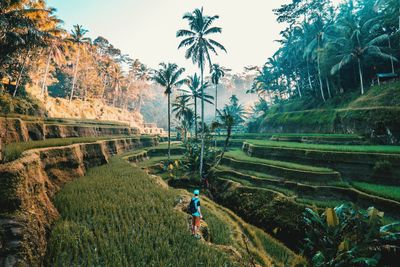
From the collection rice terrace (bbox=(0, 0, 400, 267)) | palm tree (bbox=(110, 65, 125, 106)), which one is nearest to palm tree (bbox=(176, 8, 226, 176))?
rice terrace (bbox=(0, 0, 400, 267))

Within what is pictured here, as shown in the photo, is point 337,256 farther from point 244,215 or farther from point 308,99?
point 308,99

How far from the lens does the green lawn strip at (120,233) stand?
225 inches

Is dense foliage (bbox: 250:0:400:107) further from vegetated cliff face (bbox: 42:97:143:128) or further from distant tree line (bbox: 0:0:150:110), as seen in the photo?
vegetated cliff face (bbox: 42:97:143:128)

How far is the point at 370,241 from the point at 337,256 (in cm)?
146

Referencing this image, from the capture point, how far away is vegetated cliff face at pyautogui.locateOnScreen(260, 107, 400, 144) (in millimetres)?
19717

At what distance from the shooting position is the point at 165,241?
661cm

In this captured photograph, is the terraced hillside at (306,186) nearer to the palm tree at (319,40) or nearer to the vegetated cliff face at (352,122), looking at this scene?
the vegetated cliff face at (352,122)

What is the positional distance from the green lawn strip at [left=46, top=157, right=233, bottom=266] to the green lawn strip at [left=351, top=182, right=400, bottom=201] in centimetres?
1113

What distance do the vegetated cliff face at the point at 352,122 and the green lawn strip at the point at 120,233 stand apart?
21249 millimetres

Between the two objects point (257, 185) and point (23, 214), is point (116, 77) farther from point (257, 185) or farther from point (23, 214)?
point (23, 214)

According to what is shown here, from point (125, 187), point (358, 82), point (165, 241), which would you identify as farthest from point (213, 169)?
point (358, 82)

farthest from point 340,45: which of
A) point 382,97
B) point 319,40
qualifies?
point 382,97

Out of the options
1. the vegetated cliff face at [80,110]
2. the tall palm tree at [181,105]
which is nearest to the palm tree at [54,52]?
the vegetated cliff face at [80,110]

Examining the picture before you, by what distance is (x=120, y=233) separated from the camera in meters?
7.04
